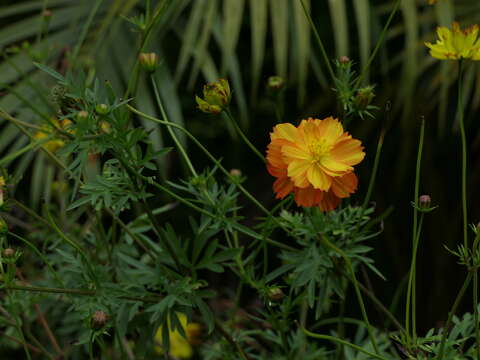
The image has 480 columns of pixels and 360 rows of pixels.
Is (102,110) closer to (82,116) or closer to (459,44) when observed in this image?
(82,116)

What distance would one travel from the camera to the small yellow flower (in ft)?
1.99

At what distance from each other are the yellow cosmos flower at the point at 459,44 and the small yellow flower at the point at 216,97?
167 millimetres

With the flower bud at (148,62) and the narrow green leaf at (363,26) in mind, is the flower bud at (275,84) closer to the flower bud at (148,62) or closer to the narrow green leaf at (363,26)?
the flower bud at (148,62)

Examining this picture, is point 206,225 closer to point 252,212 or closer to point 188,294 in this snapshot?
point 188,294

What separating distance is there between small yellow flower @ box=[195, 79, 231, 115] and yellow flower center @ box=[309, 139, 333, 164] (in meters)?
0.08

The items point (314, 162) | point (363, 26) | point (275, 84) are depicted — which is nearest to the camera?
point (314, 162)

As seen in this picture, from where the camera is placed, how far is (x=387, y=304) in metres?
1.34

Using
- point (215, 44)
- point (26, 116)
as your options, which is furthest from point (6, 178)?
point (215, 44)

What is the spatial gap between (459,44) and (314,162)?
0.15 meters

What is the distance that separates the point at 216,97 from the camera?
1.99 feet

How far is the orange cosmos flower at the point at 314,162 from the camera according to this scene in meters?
0.58

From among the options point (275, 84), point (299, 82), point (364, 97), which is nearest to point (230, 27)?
point (299, 82)

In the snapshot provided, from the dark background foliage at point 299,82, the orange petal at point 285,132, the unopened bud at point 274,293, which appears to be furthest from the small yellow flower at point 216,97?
the dark background foliage at point 299,82

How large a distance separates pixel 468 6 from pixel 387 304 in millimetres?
634
